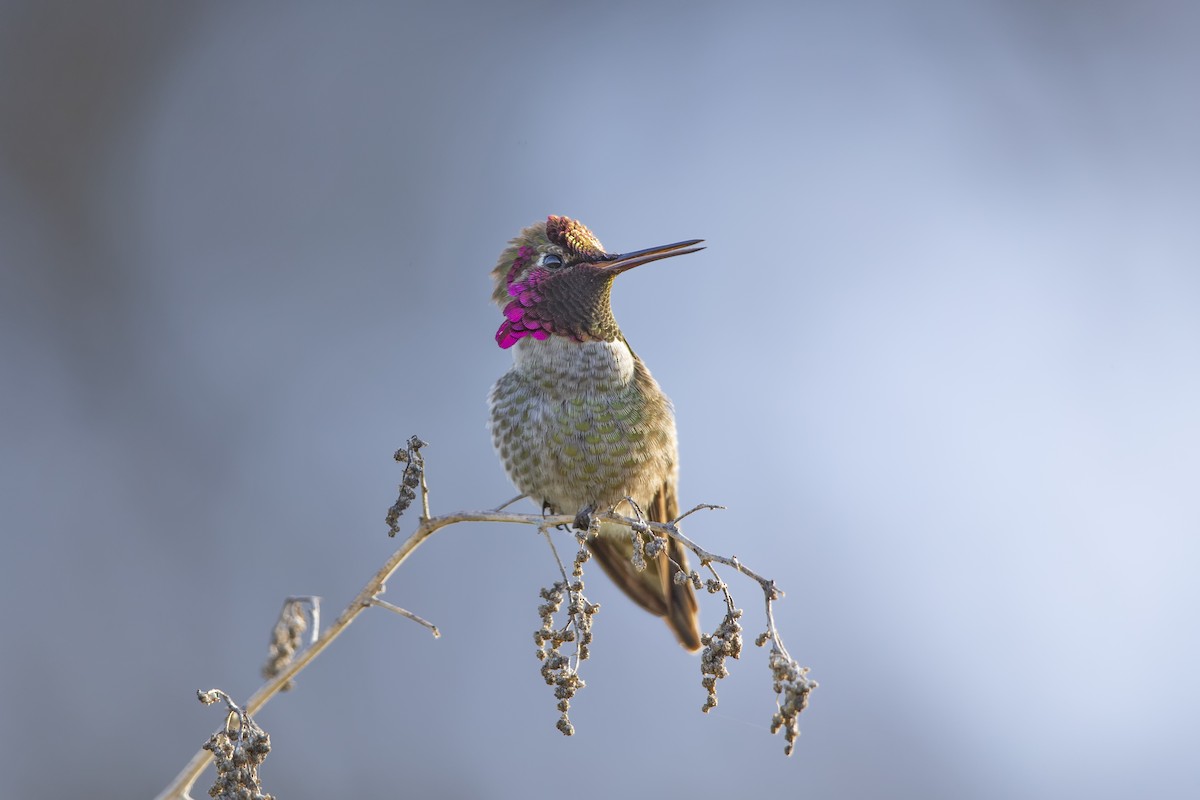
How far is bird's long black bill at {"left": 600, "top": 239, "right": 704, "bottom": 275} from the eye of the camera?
3.46 metres

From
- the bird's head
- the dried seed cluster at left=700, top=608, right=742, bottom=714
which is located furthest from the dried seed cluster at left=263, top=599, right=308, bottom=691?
the bird's head

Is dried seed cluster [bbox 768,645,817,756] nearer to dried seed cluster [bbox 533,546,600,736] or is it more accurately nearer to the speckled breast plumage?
dried seed cluster [bbox 533,546,600,736]

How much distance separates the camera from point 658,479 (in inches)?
160

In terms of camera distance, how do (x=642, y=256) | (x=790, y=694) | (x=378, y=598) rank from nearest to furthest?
(x=790, y=694) < (x=378, y=598) < (x=642, y=256)

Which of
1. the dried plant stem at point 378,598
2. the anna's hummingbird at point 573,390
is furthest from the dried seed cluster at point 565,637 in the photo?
the anna's hummingbird at point 573,390

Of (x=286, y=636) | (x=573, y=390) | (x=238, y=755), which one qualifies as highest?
(x=573, y=390)

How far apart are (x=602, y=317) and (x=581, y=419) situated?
15.9 inches

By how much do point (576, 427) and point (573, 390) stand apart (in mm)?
135

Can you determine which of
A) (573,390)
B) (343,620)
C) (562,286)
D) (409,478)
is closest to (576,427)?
(573,390)

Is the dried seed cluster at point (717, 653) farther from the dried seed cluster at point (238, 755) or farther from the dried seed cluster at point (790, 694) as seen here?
the dried seed cluster at point (238, 755)

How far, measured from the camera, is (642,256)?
144 inches

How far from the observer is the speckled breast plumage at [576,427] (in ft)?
12.3

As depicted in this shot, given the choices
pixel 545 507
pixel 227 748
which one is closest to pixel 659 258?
pixel 545 507

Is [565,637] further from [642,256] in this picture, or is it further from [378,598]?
[642,256]
